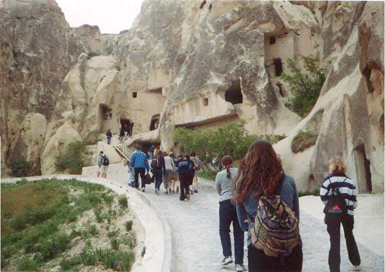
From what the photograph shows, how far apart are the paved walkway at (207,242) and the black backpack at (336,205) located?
107 centimetres

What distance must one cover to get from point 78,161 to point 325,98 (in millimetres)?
23622

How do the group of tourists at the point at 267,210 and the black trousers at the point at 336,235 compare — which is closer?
the group of tourists at the point at 267,210

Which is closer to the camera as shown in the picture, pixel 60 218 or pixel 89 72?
pixel 60 218

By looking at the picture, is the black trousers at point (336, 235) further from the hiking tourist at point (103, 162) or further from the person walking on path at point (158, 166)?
the hiking tourist at point (103, 162)

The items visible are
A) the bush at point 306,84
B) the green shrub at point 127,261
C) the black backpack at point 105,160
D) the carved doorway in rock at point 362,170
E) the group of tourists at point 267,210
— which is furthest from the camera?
the bush at point 306,84

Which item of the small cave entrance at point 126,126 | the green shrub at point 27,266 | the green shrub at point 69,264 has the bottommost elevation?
the green shrub at point 27,266

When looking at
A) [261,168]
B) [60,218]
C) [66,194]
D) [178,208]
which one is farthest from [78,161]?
[261,168]

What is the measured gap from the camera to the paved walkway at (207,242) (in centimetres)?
563

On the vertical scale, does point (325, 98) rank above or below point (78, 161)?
above

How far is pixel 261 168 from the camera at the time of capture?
3191 millimetres

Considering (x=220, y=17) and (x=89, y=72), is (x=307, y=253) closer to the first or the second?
(x=220, y=17)

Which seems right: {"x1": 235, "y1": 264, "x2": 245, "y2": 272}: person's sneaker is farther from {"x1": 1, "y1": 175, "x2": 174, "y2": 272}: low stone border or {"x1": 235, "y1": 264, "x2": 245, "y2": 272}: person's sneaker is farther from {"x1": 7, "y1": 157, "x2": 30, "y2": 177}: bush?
{"x1": 7, "y1": 157, "x2": 30, "y2": 177}: bush

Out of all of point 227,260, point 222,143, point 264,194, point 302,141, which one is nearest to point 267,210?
point 264,194

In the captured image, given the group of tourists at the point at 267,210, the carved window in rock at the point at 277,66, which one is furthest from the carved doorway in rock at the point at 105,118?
the group of tourists at the point at 267,210
